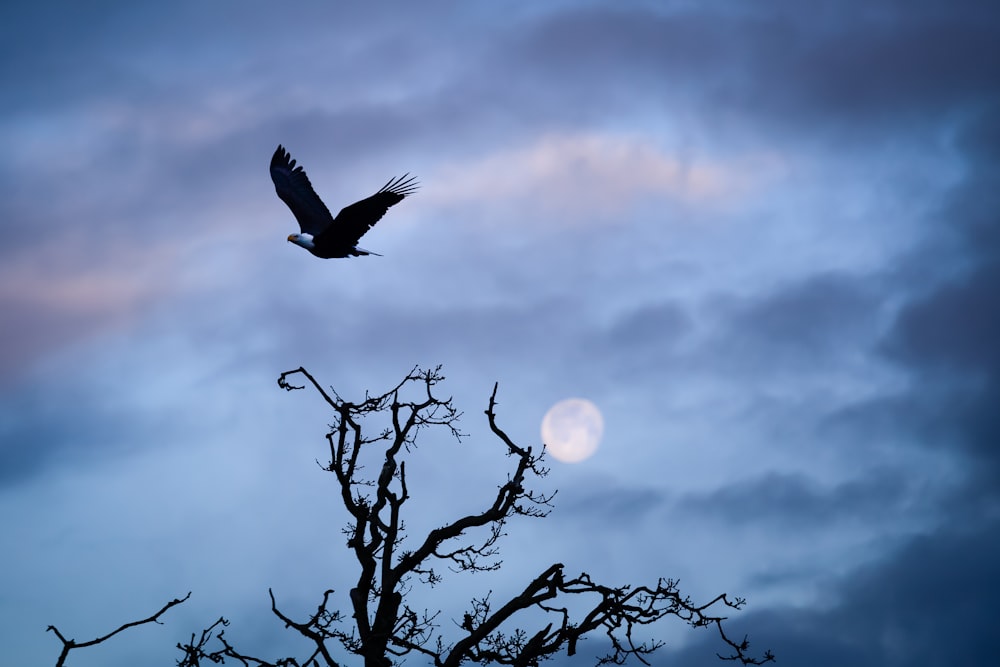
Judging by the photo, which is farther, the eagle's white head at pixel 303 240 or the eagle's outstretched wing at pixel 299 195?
the eagle's outstretched wing at pixel 299 195

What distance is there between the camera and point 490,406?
12.8m

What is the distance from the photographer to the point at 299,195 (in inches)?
856

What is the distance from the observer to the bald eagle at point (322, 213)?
1864 centimetres

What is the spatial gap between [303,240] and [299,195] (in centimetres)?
188

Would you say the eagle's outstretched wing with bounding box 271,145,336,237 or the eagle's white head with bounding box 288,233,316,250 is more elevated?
the eagle's outstretched wing with bounding box 271,145,336,237

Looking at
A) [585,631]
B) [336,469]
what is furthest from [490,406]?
[585,631]

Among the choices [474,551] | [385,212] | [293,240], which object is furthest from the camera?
[293,240]

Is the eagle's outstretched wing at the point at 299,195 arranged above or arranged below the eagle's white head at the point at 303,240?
above

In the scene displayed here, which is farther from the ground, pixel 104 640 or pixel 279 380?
pixel 279 380

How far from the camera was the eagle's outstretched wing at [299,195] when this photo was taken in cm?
2098

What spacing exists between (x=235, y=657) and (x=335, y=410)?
11.1ft

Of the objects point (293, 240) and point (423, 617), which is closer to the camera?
point (423, 617)

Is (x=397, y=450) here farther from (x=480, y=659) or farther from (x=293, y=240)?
(x=293, y=240)

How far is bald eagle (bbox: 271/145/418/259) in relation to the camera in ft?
61.2
